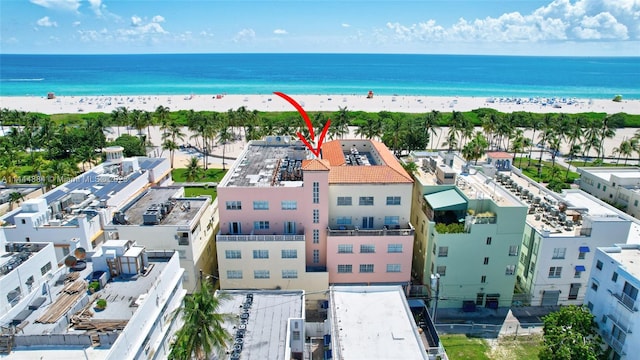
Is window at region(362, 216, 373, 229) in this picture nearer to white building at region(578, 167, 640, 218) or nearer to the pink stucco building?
the pink stucco building

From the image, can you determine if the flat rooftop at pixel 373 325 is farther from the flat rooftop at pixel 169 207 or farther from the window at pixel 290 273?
the flat rooftop at pixel 169 207

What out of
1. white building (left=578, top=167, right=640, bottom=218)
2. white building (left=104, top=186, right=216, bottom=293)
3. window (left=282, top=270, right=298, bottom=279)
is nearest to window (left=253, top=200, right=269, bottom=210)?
white building (left=104, top=186, right=216, bottom=293)

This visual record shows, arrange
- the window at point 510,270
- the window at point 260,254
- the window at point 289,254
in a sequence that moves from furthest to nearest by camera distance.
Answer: the window at point 510,270 → the window at point 260,254 → the window at point 289,254

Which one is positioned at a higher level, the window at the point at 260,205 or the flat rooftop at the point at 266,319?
the window at the point at 260,205

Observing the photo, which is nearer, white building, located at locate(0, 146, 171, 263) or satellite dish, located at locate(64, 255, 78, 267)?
satellite dish, located at locate(64, 255, 78, 267)

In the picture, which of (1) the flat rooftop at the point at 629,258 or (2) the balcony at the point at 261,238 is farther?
(2) the balcony at the point at 261,238

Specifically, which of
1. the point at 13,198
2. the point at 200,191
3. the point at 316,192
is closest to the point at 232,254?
the point at 316,192

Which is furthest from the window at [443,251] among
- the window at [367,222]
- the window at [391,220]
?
the window at [367,222]
